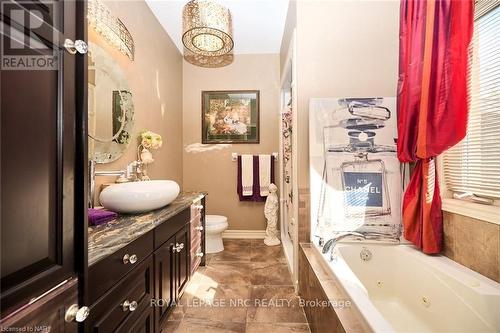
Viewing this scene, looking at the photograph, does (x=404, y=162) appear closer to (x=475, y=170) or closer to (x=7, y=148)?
(x=475, y=170)

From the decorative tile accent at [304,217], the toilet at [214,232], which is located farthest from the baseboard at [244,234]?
the decorative tile accent at [304,217]

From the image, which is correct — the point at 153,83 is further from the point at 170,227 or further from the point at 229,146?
the point at 170,227

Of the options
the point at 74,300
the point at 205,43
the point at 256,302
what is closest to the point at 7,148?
the point at 74,300

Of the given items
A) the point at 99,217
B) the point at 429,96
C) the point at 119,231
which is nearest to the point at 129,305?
the point at 119,231

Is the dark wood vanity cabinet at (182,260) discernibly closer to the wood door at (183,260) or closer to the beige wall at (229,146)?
the wood door at (183,260)

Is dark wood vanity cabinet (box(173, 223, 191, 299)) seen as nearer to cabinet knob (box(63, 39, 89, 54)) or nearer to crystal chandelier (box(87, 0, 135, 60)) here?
cabinet knob (box(63, 39, 89, 54))

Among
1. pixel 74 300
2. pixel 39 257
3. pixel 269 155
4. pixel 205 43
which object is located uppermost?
pixel 205 43

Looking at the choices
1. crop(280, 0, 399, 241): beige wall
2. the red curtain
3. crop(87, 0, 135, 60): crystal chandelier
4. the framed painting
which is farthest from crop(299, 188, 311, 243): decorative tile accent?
crop(87, 0, 135, 60): crystal chandelier

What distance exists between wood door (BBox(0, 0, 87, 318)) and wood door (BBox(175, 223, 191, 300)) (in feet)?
3.32

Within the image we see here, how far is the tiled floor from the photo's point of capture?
1.52m

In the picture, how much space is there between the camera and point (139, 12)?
81.5 inches

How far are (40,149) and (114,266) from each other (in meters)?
0.57

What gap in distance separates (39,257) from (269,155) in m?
2.70

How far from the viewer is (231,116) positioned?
3158mm
